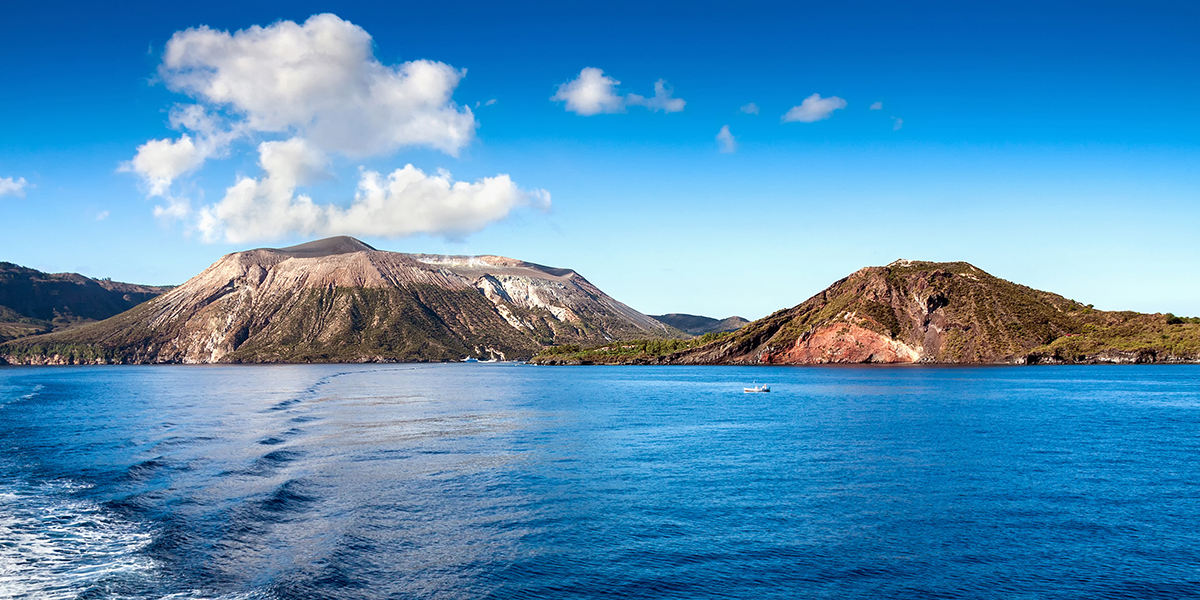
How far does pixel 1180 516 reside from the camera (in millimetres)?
34688

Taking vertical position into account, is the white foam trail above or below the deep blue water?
below

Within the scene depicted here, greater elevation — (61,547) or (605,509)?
(605,509)

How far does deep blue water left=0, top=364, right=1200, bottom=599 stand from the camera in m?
26.5

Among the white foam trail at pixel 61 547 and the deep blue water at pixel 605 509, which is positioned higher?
the deep blue water at pixel 605 509

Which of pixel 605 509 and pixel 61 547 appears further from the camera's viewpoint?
pixel 605 509

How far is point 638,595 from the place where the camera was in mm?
25000

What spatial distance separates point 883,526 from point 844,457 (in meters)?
20.4

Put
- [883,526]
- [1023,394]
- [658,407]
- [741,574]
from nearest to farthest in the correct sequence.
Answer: [741,574] → [883,526] → [658,407] → [1023,394]

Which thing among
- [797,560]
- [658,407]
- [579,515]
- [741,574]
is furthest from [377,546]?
[658,407]

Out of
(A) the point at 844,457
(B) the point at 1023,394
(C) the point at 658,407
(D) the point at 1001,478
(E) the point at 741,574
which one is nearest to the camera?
(E) the point at 741,574

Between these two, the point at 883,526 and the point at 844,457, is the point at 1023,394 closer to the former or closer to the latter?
the point at 844,457

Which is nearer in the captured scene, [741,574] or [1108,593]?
[1108,593]

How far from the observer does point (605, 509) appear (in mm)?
36969

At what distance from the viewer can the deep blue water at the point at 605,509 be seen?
86.9ft
